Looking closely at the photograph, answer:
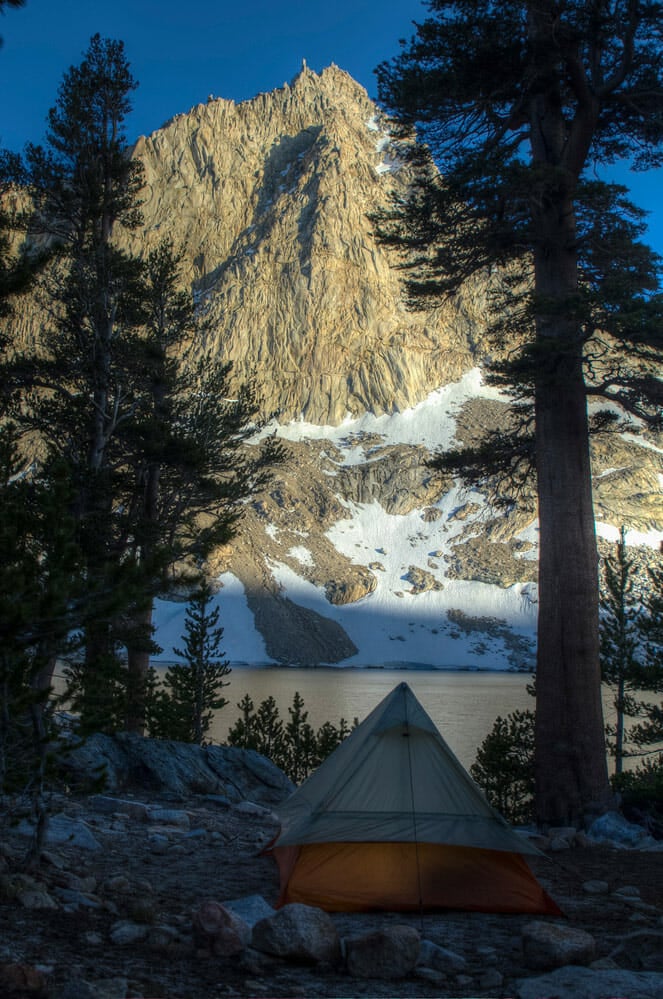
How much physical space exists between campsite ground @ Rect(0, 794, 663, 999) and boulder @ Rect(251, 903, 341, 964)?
0.07m

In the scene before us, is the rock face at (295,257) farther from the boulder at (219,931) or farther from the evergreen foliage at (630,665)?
the boulder at (219,931)

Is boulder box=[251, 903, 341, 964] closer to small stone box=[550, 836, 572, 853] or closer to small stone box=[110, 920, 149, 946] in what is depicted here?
small stone box=[110, 920, 149, 946]

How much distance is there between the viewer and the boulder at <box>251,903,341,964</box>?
152 inches

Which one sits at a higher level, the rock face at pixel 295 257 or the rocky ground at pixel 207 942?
the rock face at pixel 295 257

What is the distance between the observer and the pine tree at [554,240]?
819 cm

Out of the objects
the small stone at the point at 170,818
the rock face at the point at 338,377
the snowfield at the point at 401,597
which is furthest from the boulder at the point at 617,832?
the rock face at the point at 338,377

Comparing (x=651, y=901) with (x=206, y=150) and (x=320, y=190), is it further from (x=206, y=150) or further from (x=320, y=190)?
(x=206, y=150)

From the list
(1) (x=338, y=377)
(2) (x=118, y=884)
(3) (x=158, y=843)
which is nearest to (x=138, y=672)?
(3) (x=158, y=843)

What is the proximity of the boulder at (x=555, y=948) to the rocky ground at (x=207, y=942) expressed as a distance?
13 mm

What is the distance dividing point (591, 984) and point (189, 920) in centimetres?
230

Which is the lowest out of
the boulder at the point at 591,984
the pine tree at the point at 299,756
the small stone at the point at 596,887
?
the pine tree at the point at 299,756

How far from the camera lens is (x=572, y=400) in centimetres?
897

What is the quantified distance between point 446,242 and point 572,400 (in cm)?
275

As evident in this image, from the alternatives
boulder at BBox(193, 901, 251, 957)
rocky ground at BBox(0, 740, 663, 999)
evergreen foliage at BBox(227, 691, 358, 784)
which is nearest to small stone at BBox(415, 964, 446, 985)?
rocky ground at BBox(0, 740, 663, 999)
